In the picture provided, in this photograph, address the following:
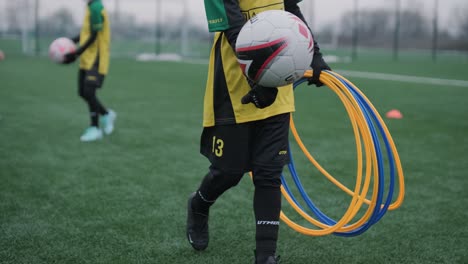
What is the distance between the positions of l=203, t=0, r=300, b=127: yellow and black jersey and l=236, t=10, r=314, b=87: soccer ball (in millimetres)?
250

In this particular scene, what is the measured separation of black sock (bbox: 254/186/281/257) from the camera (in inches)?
120

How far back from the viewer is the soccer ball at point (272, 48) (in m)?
2.65

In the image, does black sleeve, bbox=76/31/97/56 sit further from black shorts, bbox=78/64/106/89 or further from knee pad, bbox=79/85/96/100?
knee pad, bbox=79/85/96/100

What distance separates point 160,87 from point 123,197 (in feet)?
32.0

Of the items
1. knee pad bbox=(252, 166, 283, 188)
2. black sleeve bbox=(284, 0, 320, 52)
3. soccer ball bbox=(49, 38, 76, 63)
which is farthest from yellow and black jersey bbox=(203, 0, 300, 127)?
soccer ball bbox=(49, 38, 76, 63)

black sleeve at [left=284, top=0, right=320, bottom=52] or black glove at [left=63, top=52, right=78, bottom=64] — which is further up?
black sleeve at [left=284, top=0, right=320, bottom=52]

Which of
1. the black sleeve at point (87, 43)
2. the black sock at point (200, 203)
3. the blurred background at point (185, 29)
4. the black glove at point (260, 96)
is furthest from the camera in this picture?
the blurred background at point (185, 29)

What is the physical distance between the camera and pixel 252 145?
10.2ft

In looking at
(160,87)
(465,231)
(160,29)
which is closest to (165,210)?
(465,231)

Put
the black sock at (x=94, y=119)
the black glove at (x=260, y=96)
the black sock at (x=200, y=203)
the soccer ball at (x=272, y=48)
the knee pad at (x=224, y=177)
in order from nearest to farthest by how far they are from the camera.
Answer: the soccer ball at (x=272, y=48)
the black glove at (x=260, y=96)
the knee pad at (x=224, y=177)
the black sock at (x=200, y=203)
the black sock at (x=94, y=119)

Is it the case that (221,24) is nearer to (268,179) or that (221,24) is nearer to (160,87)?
(268,179)

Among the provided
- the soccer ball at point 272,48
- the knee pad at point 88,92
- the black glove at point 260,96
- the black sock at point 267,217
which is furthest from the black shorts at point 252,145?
the knee pad at point 88,92

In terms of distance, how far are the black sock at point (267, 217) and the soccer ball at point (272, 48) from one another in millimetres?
691

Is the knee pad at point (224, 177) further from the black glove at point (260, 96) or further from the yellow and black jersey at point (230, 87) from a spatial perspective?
the black glove at point (260, 96)
